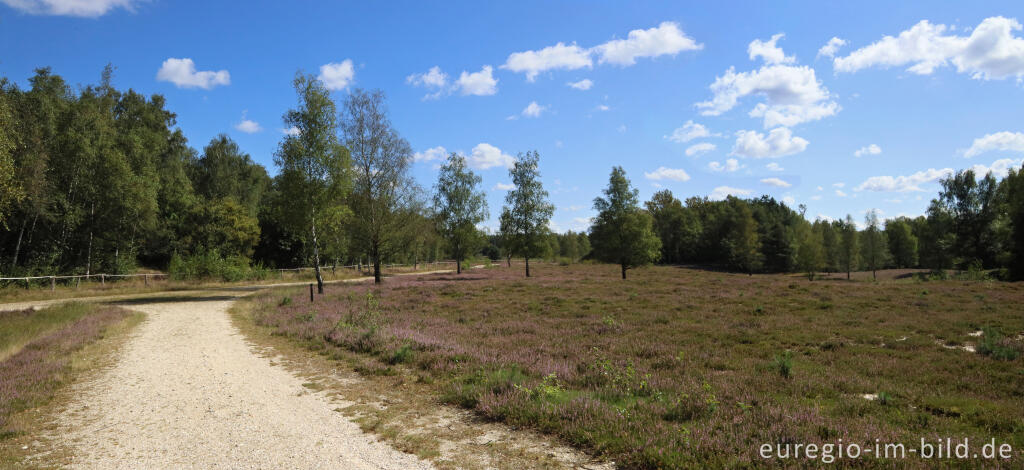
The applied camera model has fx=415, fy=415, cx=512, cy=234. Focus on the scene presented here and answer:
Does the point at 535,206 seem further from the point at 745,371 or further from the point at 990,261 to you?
the point at 990,261

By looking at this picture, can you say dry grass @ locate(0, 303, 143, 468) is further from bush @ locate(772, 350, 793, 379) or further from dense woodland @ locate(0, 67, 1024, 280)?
bush @ locate(772, 350, 793, 379)

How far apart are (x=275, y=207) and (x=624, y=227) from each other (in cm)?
3398

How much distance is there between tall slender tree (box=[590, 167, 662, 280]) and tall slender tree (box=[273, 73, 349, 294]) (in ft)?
95.0

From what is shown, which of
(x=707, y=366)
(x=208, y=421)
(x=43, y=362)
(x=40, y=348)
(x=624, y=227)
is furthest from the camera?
(x=624, y=227)

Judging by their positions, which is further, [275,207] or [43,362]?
[275,207]

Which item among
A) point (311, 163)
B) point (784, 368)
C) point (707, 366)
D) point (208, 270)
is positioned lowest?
point (707, 366)

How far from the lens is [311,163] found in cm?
2977

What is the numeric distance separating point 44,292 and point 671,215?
105m

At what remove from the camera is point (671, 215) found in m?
105

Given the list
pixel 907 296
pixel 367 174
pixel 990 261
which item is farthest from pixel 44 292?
pixel 990 261

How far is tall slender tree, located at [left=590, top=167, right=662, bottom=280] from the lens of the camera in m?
46.3

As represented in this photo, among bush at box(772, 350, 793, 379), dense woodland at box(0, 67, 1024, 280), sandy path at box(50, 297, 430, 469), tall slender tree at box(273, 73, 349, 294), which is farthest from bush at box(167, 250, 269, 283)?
bush at box(772, 350, 793, 379)

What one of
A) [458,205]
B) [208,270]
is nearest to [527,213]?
[458,205]

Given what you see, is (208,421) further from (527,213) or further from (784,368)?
(527,213)
